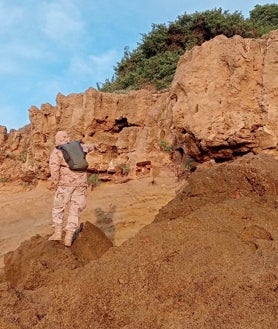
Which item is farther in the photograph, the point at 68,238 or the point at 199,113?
the point at 199,113

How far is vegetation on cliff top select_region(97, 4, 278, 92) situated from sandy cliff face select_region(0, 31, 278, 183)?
4.16 m

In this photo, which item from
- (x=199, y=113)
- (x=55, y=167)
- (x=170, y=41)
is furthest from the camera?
(x=170, y=41)

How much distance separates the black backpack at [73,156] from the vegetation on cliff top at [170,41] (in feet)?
35.2

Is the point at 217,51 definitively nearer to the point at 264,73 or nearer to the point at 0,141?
the point at 264,73

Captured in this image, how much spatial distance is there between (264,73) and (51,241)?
193 inches

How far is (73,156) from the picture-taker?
6801 mm

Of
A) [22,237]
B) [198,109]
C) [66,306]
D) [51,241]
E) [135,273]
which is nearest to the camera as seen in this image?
[66,306]

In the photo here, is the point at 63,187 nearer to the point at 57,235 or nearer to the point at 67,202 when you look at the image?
the point at 67,202

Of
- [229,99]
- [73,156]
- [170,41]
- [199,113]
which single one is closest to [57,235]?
[73,156]

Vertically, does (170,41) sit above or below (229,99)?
above

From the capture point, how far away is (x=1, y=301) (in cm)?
461

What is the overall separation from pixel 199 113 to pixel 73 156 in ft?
11.0

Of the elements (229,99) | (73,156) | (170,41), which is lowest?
(73,156)

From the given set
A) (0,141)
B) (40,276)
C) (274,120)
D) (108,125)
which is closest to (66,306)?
(40,276)
